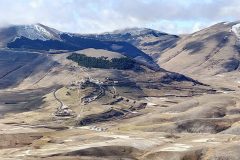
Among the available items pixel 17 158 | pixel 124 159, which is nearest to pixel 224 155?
pixel 124 159

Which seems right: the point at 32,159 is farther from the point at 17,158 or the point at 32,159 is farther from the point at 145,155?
the point at 145,155

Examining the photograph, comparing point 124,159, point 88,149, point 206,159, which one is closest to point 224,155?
point 206,159

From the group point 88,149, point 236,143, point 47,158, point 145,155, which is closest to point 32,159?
point 47,158

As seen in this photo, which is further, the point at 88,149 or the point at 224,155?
the point at 88,149

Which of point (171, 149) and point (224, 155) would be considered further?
point (171, 149)

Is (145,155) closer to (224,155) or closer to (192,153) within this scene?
(192,153)

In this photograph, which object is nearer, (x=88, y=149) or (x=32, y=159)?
(x=32, y=159)

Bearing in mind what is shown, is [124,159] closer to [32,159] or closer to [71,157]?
[71,157]
